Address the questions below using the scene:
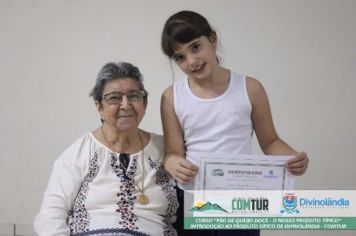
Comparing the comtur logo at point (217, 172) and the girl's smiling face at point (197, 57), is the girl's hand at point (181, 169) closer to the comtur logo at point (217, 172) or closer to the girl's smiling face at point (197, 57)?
the comtur logo at point (217, 172)

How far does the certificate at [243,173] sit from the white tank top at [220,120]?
53mm

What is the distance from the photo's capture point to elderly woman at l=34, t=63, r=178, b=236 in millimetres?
1107

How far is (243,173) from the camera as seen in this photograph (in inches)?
42.5

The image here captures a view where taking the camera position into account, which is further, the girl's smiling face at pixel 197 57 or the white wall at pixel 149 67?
the white wall at pixel 149 67

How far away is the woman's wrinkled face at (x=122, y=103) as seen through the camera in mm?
1129

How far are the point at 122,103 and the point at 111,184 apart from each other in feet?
0.88

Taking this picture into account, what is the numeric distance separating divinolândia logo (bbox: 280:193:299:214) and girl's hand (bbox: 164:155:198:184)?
1.08 ft

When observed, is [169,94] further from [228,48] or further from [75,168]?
[228,48]

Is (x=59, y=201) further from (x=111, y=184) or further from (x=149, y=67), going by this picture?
(x=149, y=67)

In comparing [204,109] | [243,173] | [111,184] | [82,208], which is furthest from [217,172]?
[82,208]

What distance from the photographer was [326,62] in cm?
180

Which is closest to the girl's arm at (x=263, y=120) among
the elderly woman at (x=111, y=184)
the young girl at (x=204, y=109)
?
the young girl at (x=204, y=109)

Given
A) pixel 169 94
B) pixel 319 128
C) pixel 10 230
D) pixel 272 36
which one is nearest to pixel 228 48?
pixel 272 36

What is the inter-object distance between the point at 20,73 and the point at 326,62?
173 centimetres
